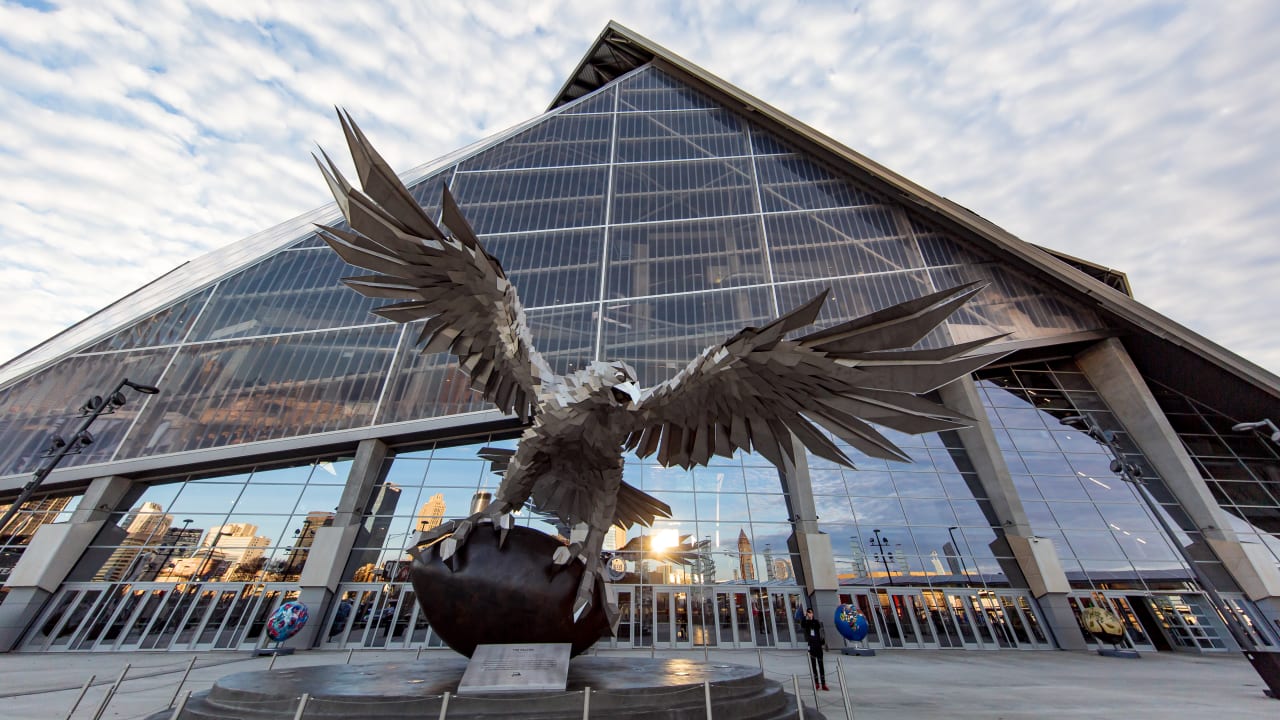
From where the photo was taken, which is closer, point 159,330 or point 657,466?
point 657,466

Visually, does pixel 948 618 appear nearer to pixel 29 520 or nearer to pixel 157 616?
pixel 157 616

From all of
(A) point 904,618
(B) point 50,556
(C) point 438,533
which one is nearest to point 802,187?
(A) point 904,618

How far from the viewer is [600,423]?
20.0 feet

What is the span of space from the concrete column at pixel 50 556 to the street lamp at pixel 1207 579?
29.7m

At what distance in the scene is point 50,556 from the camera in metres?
15.8

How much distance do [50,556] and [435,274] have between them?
21.4 metres

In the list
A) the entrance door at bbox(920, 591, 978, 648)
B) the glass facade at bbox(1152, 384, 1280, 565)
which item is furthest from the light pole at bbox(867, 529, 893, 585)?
the glass facade at bbox(1152, 384, 1280, 565)

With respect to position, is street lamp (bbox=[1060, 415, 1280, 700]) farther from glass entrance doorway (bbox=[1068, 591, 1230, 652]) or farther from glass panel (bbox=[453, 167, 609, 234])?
glass panel (bbox=[453, 167, 609, 234])

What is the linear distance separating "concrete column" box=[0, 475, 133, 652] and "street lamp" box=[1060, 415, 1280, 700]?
29660mm

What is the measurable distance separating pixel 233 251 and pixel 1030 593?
4108 centimetres

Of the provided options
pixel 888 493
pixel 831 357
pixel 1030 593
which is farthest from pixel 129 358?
pixel 1030 593

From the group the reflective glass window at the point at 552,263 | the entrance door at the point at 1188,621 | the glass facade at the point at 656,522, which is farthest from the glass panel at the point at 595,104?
the entrance door at the point at 1188,621

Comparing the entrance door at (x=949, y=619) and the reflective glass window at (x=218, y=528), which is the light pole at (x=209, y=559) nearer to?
the reflective glass window at (x=218, y=528)

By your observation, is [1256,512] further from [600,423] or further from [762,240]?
[600,423]
